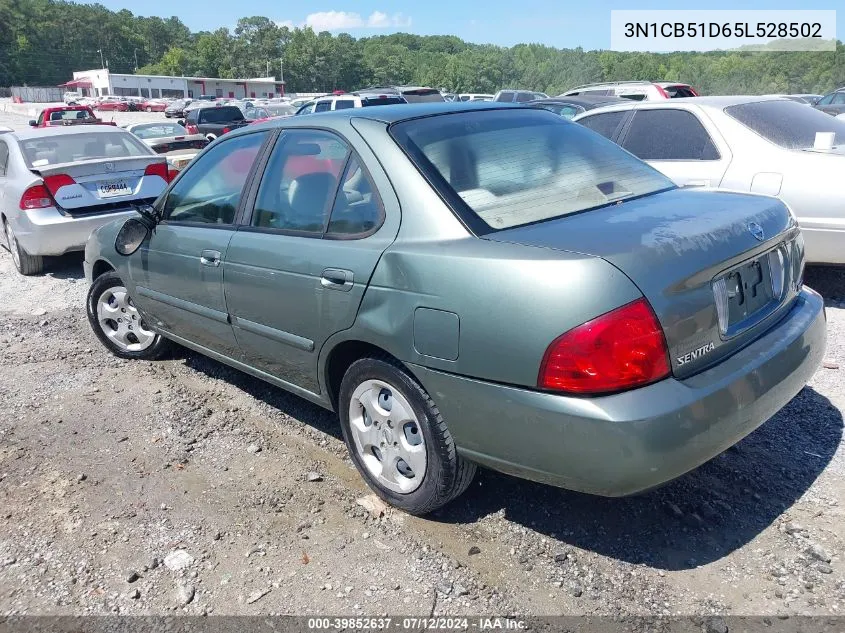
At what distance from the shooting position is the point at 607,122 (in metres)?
6.51

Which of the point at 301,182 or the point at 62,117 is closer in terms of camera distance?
the point at 301,182

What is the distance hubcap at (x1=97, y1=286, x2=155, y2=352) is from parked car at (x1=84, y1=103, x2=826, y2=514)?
49.1 inches

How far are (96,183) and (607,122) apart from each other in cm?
517

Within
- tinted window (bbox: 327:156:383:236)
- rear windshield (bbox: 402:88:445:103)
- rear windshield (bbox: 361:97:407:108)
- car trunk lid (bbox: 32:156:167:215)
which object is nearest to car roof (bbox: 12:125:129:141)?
car trunk lid (bbox: 32:156:167:215)

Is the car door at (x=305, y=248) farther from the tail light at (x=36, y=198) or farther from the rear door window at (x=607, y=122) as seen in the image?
the tail light at (x=36, y=198)

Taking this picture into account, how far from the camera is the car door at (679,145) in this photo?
559 centimetres

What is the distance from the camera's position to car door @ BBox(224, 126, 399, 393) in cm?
299

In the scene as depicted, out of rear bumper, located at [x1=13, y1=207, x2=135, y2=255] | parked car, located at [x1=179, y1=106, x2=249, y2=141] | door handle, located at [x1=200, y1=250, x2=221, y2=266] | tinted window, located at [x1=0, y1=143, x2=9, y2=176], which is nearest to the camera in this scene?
door handle, located at [x1=200, y1=250, x2=221, y2=266]

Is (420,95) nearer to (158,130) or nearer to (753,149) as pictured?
(158,130)

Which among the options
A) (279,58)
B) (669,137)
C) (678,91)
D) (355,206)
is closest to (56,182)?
(355,206)

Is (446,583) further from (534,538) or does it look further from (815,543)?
(815,543)

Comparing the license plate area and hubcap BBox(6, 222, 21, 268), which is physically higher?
the license plate area

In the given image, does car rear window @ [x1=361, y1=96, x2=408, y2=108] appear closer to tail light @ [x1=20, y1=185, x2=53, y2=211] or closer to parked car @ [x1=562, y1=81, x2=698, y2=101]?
parked car @ [x1=562, y1=81, x2=698, y2=101]

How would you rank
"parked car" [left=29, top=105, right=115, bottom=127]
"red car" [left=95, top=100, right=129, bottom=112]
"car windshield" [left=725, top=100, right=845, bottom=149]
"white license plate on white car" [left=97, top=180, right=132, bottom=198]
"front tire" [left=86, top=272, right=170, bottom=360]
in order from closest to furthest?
"front tire" [left=86, top=272, right=170, bottom=360] → "car windshield" [left=725, top=100, right=845, bottom=149] → "white license plate on white car" [left=97, top=180, right=132, bottom=198] → "parked car" [left=29, top=105, right=115, bottom=127] → "red car" [left=95, top=100, right=129, bottom=112]
